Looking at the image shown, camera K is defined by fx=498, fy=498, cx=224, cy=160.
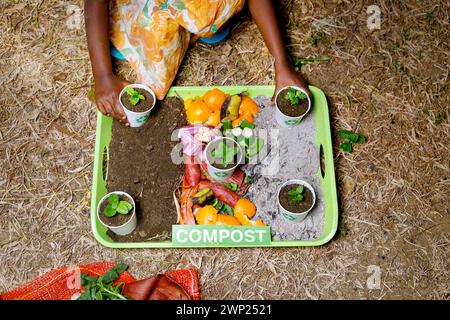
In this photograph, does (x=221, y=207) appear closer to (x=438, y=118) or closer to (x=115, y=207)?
(x=115, y=207)

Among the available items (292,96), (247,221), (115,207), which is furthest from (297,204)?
(115,207)

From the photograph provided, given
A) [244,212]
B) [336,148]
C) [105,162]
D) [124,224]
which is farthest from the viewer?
[336,148]

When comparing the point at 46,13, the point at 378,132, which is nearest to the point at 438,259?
the point at 378,132

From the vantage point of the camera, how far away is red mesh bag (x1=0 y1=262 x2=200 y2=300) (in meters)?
1.70

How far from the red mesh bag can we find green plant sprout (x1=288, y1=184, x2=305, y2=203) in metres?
0.44

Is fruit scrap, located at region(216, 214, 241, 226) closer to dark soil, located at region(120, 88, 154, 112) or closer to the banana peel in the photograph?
the banana peel

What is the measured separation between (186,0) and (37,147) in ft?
2.71

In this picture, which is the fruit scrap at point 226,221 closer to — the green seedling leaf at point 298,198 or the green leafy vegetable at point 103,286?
the green seedling leaf at point 298,198

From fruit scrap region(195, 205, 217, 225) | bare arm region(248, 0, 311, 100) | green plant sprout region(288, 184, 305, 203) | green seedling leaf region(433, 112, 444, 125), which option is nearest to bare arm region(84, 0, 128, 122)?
fruit scrap region(195, 205, 217, 225)

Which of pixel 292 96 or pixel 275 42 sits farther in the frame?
pixel 275 42

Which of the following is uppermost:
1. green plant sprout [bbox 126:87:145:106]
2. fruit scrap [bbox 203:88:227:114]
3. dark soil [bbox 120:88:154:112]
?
green plant sprout [bbox 126:87:145:106]

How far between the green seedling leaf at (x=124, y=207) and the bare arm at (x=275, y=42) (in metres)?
0.71

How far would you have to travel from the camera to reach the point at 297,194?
171 centimetres

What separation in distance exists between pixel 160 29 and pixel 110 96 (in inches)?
12.4
